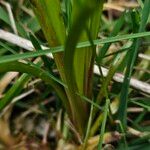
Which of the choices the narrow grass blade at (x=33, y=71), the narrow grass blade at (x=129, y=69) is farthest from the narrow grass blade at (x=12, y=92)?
the narrow grass blade at (x=129, y=69)

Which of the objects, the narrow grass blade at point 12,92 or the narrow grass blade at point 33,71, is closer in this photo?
the narrow grass blade at point 33,71

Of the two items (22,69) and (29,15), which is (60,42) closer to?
(22,69)

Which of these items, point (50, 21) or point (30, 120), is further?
point (30, 120)

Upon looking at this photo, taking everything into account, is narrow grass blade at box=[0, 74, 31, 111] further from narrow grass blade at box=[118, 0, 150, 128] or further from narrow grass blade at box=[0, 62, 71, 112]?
narrow grass blade at box=[118, 0, 150, 128]

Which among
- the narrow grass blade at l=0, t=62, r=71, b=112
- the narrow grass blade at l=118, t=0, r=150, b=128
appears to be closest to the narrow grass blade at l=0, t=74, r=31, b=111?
the narrow grass blade at l=0, t=62, r=71, b=112

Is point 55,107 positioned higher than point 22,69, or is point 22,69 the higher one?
point 22,69

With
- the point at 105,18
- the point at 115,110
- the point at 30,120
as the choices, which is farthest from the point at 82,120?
the point at 105,18

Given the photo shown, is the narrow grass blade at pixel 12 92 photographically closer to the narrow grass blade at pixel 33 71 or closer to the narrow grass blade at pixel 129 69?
the narrow grass blade at pixel 33 71

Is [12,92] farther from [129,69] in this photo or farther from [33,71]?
[129,69]

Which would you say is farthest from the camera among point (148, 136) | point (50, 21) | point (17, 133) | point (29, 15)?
point (29, 15)

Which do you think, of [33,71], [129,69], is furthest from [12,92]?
[129,69]

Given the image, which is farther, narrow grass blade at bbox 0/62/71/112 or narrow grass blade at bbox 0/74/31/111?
narrow grass blade at bbox 0/74/31/111
